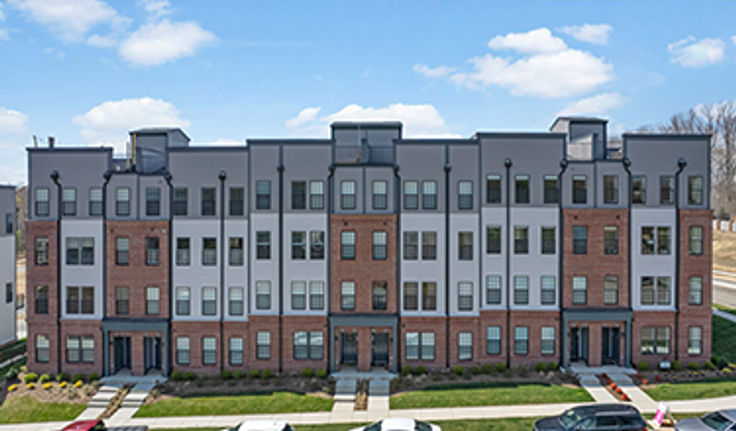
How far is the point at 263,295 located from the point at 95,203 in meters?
11.9

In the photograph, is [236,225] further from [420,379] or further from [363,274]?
[420,379]

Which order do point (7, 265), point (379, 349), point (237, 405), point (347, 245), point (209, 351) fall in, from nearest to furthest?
point (237, 405) < point (347, 245) < point (209, 351) < point (379, 349) < point (7, 265)

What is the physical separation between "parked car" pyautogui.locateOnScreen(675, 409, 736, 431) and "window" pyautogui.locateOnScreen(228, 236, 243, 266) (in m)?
23.5

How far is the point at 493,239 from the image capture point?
28.2 m

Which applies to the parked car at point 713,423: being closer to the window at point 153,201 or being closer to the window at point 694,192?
the window at point 694,192

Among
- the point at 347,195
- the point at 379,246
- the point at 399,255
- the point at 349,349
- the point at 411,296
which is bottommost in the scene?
the point at 349,349

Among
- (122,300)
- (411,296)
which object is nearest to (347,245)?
(411,296)

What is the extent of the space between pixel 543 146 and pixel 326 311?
16.5 metres

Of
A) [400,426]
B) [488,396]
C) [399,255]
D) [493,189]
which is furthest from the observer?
[493,189]

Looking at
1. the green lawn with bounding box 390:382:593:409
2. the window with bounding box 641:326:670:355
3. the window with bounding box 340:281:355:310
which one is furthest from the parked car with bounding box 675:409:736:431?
the window with bounding box 340:281:355:310

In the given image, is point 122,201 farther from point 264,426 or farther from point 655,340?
point 655,340

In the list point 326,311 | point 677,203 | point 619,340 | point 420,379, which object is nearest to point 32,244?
point 326,311

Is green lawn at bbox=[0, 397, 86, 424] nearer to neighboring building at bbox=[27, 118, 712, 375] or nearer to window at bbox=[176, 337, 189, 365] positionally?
neighboring building at bbox=[27, 118, 712, 375]

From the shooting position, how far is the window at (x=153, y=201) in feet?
93.8
